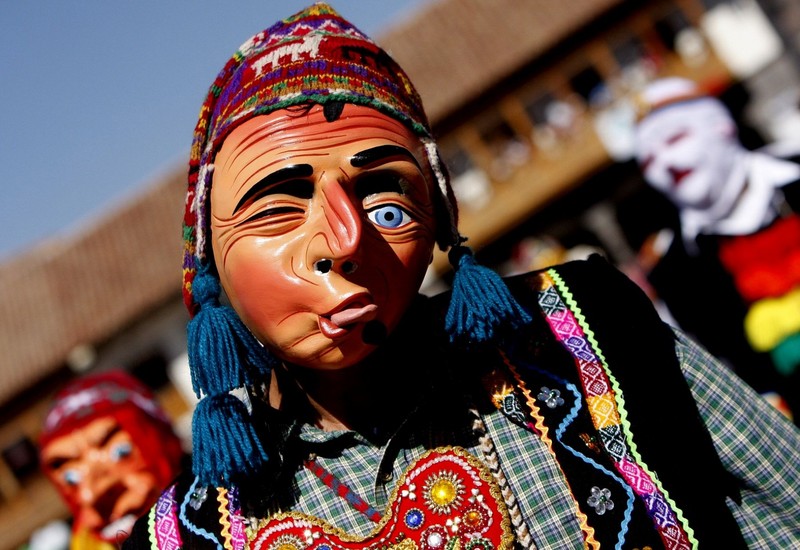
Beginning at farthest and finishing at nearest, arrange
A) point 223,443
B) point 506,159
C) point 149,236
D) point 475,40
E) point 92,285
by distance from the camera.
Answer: point 149,236 < point 92,285 < point 475,40 < point 506,159 < point 223,443

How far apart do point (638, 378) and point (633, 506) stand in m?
0.22

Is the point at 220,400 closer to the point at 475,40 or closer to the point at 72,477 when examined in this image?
the point at 72,477

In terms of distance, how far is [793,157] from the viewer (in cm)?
414

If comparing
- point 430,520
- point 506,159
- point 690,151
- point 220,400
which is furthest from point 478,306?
point 506,159

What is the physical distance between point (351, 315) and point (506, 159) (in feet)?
49.4

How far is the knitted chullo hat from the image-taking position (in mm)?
1573

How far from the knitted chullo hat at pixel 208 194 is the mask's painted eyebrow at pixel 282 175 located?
12cm

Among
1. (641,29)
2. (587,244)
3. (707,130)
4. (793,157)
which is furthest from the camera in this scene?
(587,244)

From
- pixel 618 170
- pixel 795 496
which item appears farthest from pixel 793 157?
pixel 618 170

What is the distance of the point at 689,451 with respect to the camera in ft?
5.07

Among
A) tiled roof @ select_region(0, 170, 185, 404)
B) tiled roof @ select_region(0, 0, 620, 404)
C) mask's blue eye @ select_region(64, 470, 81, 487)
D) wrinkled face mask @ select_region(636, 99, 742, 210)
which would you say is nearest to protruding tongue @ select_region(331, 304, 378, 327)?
mask's blue eye @ select_region(64, 470, 81, 487)

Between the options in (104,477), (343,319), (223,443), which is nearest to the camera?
(343,319)

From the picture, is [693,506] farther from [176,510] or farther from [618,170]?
[618,170]

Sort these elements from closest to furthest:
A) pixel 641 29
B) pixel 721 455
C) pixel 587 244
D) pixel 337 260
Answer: pixel 337 260 < pixel 721 455 < pixel 641 29 < pixel 587 244
